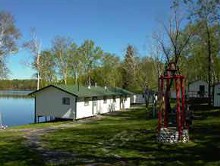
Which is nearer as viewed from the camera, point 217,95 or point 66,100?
point 66,100

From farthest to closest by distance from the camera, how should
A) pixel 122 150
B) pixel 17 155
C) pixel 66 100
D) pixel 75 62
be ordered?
1. pixel 75 62
2. pixel 66 100
3. pixel 122 150
4. pixel 17 155

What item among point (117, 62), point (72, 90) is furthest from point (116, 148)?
point (117, 62)

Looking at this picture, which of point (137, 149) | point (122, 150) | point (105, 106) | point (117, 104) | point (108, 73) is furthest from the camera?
point (108, 73)

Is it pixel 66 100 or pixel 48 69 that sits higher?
pixel 48 69

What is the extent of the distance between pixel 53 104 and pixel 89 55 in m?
40.0

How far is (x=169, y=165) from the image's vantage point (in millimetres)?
15570

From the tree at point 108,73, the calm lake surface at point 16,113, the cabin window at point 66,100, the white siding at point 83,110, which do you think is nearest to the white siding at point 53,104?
the cabin window at point 66,100

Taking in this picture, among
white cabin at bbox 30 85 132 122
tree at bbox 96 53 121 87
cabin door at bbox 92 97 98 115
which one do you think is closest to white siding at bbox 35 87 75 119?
white cabin at bbox 30 85 132 122

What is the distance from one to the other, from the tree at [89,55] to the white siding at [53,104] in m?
37.7

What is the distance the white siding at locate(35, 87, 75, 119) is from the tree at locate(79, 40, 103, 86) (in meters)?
37.7

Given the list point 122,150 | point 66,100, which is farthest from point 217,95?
point 122,150

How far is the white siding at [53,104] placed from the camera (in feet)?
140

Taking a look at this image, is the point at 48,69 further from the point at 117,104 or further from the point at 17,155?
the point at 17,155

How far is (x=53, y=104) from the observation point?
143ft
